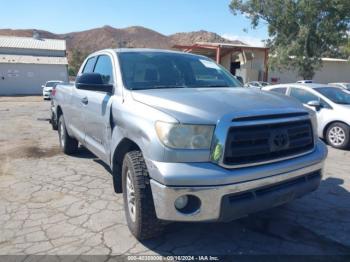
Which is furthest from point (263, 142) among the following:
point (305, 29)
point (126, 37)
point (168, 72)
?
point (126, 37)

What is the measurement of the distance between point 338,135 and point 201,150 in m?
6.19

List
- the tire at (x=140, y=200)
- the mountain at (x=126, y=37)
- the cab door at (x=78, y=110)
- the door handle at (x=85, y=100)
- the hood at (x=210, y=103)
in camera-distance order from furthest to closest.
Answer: the mountain at (x=126, y=37) → the cab door at (x=78, y=110) → the door handle at (x=85, y=100) → the tire at (x=140, y=200) → the hood at (x=210, y=103)

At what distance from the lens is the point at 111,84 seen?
4.07m

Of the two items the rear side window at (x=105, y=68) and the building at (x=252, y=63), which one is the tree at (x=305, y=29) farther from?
the rear side window at (x=105, y=68)

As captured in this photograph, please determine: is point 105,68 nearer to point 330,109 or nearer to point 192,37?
point 330,109

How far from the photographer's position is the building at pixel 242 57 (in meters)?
29.2

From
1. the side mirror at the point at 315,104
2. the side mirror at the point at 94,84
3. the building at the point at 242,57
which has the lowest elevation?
the side mirror at the point at 315,104

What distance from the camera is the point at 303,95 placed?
8.81 m

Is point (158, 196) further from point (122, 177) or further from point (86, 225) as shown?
point (86, 225)

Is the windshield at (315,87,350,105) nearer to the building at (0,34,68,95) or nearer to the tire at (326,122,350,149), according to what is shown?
the tire at (326,122,350,149)

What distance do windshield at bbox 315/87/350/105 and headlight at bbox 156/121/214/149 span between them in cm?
646

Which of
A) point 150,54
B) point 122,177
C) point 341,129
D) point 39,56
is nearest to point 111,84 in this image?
point 150,54

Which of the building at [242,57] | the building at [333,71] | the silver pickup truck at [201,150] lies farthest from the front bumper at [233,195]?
the building at [333,71]

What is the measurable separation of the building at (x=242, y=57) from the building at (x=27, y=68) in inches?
694
